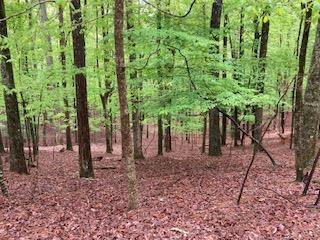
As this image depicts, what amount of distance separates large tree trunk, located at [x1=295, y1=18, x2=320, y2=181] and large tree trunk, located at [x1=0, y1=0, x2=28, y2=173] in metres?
8.35

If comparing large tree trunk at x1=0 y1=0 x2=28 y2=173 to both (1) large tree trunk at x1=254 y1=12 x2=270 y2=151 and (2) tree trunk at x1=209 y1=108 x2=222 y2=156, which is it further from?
(1) large tree trunk at x1=254 y1=12 x2=270 y2=151

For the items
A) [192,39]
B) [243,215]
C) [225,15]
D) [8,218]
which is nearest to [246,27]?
[225,15]

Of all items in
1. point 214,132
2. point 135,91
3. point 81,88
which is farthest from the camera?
point 214,132

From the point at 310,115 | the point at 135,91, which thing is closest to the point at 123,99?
the point at 310,115

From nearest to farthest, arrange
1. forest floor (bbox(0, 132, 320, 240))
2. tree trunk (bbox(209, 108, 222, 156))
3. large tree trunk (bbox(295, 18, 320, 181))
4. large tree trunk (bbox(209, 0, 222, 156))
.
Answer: forest floor (bbox(0, 132, 320, 240)), large tree trunk (bbox(295, 18, 320, 181)), large tree trunk (bbox(209, 0, 222, 156)), tree trunk (bbox(209, 108, 222, 156))

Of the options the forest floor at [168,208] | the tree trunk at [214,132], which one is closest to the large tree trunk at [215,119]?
the tree trunk at [214,132]

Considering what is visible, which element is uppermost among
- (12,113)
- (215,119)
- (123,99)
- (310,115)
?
(123,99)

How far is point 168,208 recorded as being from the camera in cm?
720

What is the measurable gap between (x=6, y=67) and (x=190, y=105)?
5.81m

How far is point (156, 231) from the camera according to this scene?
584 centimetres

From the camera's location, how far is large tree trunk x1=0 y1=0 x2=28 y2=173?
10.3 meters

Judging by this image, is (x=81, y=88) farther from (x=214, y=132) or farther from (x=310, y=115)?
(x=214, y=132)

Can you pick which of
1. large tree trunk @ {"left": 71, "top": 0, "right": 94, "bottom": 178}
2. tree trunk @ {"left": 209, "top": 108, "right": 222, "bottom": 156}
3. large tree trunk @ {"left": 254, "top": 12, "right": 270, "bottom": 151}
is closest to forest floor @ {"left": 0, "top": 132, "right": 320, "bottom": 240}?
large tree trunk @ {"left": 71, "top": 0, "right": 94, "bottom": 178}

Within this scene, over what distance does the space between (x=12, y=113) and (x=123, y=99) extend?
5687 millimetres
